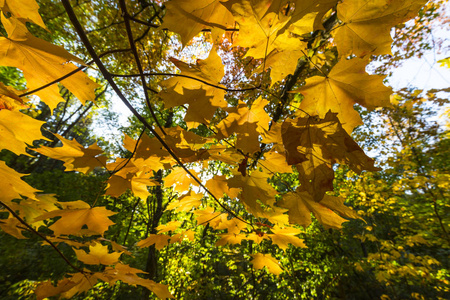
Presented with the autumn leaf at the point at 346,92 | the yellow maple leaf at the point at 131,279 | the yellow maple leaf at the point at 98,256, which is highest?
the autumn leaf at the point at 346,92

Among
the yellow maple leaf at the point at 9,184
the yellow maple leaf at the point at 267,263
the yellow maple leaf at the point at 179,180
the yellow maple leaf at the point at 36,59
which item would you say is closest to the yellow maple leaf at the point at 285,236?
the yellow maple leaf at the point at 267,263

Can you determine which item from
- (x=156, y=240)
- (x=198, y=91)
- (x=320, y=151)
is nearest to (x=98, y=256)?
(x=156, y=240)

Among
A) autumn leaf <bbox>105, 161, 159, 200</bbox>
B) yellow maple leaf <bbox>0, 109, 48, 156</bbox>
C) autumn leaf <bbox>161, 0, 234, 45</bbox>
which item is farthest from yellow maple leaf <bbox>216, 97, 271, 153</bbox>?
yellow maple leaf <bbox>0, 109, 48, 156</bbox>

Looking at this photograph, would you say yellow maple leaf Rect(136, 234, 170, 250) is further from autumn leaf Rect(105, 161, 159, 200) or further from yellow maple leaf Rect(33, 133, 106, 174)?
yellow maple leaf Rect(33, 133, 106, 174)

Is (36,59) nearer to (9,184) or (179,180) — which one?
(9,184)

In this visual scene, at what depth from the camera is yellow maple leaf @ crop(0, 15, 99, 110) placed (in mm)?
570

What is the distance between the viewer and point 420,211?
455cm

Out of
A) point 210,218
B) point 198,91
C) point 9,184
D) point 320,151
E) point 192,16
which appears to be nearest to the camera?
point 192,16

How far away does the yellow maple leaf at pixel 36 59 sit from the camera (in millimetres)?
570

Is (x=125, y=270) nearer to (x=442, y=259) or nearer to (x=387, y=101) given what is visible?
(x=387, y=101)

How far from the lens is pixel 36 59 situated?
2.20ft

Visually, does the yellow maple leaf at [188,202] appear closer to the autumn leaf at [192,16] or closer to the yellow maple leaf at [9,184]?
the yellow maple leaf at [9,184]

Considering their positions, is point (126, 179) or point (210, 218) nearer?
point (126, 179)

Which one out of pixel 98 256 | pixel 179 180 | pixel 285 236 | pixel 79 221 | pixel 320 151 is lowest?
pixel 98 256
